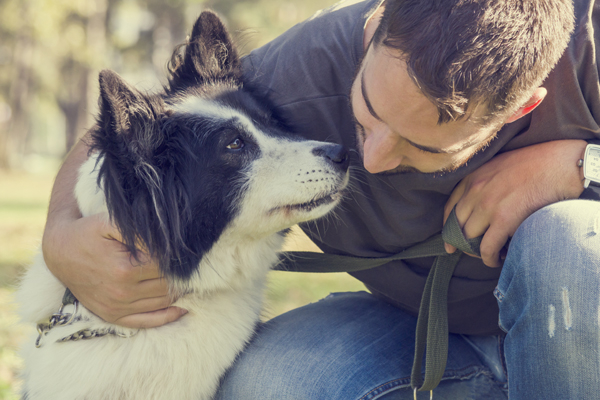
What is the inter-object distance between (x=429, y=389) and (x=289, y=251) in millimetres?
849

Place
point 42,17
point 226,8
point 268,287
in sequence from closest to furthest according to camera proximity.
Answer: point 268,287 → point 42,17 → point 226,8

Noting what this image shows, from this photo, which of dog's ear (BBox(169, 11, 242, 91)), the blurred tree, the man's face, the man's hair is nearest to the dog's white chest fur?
dog's ear (BBox(169, 11, 242, 91))

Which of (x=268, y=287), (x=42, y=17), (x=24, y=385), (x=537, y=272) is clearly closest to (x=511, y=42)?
(x=537, y=272)

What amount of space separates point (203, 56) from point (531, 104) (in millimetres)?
1334

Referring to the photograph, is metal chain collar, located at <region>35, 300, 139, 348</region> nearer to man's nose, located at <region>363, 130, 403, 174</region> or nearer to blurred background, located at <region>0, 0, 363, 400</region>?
blurred background, located at <region>0, 0, 363, 400</region>

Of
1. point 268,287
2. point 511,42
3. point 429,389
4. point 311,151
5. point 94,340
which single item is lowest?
point 429,389

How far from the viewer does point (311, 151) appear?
74.4 inches

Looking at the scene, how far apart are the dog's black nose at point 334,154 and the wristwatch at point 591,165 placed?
0.82 metres

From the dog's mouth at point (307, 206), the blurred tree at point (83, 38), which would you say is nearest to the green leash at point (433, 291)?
the dog's mouth at point (307, 206)

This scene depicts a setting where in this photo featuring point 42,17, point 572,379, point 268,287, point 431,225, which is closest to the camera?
point 572,379

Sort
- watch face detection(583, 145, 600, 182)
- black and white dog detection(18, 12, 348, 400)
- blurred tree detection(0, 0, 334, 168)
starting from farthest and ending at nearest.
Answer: blurred tree detection(0, 0, 334, 168), black and white dog detection(18, 12, 348, 400), watch face detection(583, 145, 600, 182)

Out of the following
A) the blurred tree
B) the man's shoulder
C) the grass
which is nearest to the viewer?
the man's shoulder

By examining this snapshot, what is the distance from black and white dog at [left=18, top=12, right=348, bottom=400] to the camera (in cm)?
176

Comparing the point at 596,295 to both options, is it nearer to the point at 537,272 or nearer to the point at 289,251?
the point at 537,272
